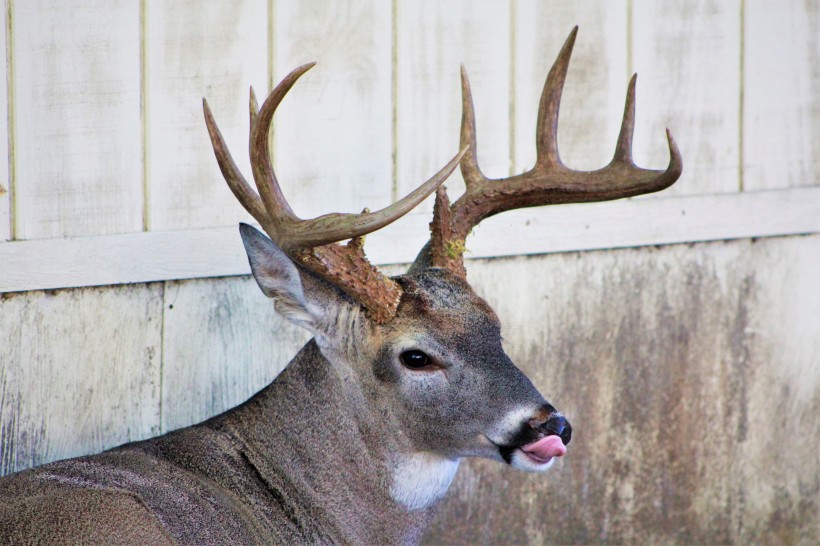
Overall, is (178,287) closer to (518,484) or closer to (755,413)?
(518,484)

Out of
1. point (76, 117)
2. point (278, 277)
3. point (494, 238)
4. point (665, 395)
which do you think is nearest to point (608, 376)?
point (665, 395)

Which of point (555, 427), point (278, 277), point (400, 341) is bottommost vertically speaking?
point (555, 427)

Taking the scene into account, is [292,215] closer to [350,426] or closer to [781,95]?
[350,426]

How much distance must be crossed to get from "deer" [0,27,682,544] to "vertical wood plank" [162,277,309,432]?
0.79 metres

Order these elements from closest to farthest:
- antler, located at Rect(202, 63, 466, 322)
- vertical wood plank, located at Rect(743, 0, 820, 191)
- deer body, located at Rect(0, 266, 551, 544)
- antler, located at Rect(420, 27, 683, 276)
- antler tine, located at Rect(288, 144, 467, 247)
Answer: antler tine, located at Rect(288, 144, 467, 247) → antler, located at Rect(202, 63, 466, 322) → deer body, located at Rect(0, 266, 551, 544) → antler, located at Rect(420, 27, 683, 276) → vertical wood plank, located at Rect(743, 0, 820, 191)

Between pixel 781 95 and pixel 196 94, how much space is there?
2.82 m

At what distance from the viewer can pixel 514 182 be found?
15.3 feet

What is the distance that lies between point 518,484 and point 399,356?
63.4 inches

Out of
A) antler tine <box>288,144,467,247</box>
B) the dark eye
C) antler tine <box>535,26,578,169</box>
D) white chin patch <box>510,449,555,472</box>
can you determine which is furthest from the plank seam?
white chin patch <box>510,449,555,472</box>

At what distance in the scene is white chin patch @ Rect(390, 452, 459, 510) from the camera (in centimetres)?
422

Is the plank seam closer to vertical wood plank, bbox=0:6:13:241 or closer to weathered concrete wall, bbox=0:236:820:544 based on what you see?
vertical wood plank, bbox=0:6:13:241

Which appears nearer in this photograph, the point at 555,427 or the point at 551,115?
the point at 555,427

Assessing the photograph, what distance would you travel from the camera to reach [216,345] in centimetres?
516

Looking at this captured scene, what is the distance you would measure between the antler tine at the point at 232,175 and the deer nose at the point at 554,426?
114 cm
